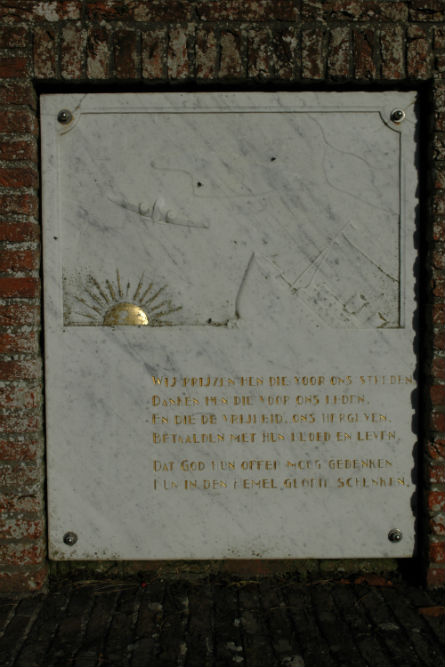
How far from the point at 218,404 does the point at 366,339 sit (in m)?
0.72

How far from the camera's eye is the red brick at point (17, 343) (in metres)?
2.38

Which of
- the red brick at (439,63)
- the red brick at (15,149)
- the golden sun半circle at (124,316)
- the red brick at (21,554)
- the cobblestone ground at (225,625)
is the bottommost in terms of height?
the cobblestone ground at (225,625)

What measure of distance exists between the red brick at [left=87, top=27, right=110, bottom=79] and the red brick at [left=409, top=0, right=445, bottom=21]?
4.25 ft

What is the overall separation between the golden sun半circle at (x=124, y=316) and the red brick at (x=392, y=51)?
1466 mm

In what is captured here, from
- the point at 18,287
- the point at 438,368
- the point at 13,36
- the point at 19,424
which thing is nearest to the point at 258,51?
the point at 13,36

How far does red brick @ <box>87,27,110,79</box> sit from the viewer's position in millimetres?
2314

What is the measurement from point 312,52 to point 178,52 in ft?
1.85

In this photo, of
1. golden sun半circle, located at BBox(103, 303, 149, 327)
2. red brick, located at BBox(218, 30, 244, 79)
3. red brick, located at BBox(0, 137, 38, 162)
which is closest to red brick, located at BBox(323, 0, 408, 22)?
red brick, located at BBox(218, 30, 244, 79)

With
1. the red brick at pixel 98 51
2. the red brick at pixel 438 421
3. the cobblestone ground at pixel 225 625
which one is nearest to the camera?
the cobblestone ground at pixel 225 625

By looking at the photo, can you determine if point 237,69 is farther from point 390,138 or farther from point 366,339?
point 366,339

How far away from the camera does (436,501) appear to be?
7.97ft

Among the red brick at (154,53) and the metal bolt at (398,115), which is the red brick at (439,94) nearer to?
the metal bolt at (398,115)

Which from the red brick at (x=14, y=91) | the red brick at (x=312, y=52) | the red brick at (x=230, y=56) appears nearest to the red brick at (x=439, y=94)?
the red brick at (x=312, y=52)

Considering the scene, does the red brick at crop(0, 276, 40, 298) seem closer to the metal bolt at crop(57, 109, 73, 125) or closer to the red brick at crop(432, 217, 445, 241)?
the metal bolt at crop(57, 109, 73, 125)
